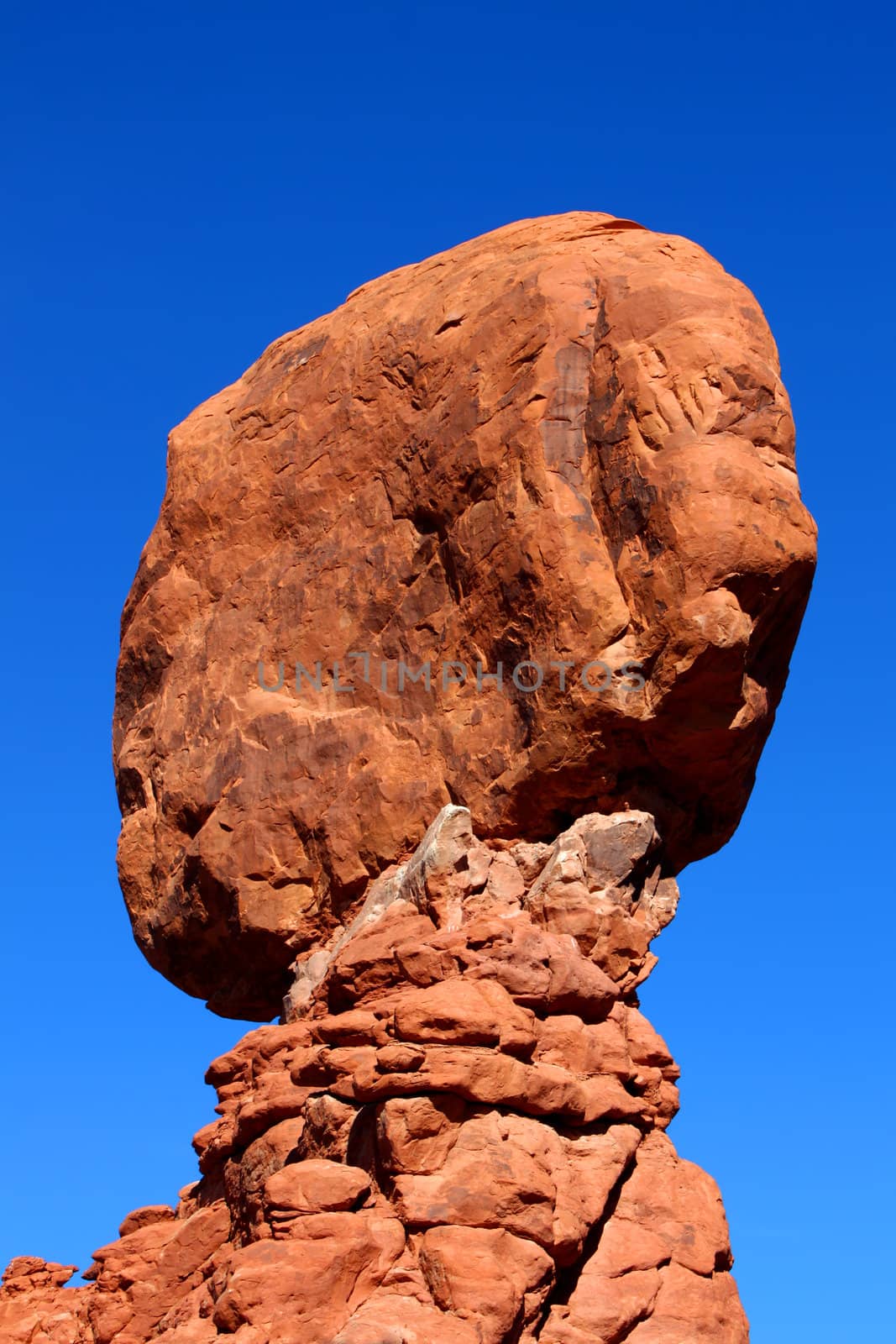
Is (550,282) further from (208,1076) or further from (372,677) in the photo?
(208,1076)

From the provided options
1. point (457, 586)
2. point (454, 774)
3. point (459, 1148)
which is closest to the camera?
point (459, 1148)

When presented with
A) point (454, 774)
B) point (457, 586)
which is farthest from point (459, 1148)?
point (457, 586)

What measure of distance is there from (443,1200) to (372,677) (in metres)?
5.50

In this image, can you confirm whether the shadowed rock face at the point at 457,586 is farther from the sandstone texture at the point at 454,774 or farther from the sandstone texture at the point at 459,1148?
the sandstone texture at the point at 459,1148

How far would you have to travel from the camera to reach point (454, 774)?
15.1 meters

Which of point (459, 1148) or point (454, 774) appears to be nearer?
point (459, 1148)

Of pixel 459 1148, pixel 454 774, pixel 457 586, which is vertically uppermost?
pixel 457 586

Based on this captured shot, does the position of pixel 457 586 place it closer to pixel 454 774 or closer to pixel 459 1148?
pixel 454 774

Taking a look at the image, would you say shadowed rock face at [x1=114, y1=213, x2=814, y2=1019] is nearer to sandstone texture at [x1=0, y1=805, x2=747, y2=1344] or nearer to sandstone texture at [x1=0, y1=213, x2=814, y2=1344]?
sandstone texture at [x1=0, y1=213, x2=814, y2=1344]

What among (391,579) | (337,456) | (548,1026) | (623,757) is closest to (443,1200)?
(548,1026)

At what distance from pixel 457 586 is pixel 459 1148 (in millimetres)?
5094

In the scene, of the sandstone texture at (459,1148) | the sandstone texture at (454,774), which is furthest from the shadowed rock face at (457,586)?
the sandstone texture at (459,1148)

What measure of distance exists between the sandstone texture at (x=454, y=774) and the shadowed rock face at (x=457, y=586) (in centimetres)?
3

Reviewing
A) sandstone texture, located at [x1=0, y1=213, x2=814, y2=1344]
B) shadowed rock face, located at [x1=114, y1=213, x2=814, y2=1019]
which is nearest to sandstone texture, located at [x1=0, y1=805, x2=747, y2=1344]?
sandstone texture, located at [x1=0, y1=213, x2=814, y2=1344]
